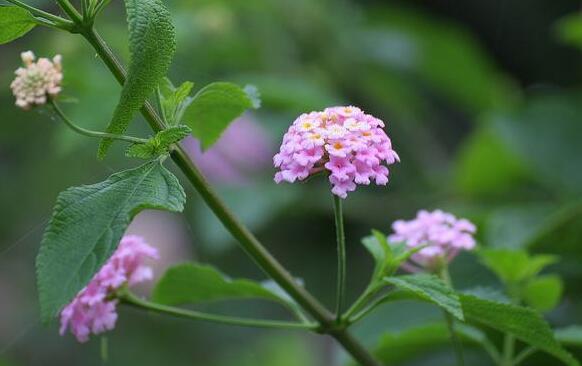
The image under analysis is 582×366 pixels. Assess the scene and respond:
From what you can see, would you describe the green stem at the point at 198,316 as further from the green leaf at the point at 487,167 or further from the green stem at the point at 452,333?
the green leaf at the point at 487,167

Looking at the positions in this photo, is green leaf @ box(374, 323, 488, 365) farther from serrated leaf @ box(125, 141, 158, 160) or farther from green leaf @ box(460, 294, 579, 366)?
serrated leaf @ box(125, 141, 158, 160)

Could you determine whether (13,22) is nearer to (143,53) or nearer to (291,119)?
(143,53)

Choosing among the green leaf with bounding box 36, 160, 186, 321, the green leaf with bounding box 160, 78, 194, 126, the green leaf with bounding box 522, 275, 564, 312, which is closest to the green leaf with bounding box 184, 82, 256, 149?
the green leaf with bounding box 160, 78, 194, 126

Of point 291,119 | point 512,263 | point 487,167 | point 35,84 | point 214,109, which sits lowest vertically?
point 35,84

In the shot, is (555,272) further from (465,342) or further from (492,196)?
(492,196)

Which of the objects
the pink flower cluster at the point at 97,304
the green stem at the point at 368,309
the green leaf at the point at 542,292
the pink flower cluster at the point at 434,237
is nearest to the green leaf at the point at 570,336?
the green leaf at the point at 542,292

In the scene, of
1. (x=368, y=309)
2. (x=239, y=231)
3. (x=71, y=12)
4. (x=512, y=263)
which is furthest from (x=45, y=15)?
(x=512, y=263)
